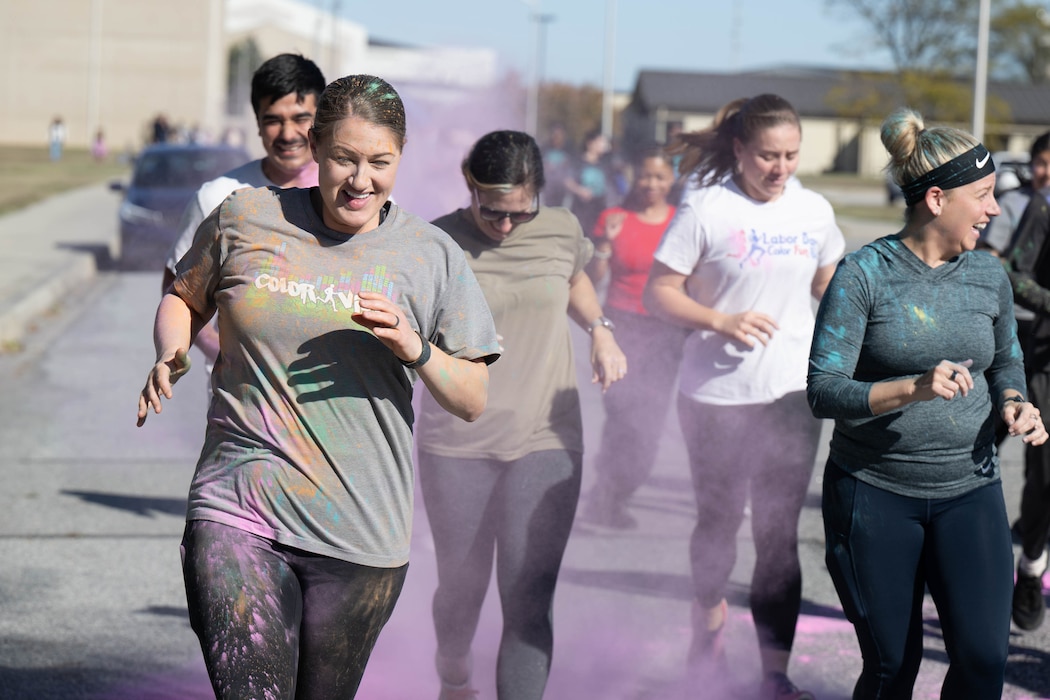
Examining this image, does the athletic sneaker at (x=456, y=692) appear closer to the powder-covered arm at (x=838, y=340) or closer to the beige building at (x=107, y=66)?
the powder-covered arm at (x=838, y=340)

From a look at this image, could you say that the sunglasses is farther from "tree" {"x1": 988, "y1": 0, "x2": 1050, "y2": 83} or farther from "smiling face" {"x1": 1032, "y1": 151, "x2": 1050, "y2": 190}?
"tree" {"x1": 988, "y1": 0, "x2": 1050, "y2": 83}

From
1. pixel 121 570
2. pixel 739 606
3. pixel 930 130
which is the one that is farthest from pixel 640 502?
pixel 930 130

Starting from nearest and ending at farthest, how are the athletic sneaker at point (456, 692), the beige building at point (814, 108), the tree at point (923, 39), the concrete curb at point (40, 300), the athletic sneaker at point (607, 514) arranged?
the athletic sneaker at point (456, 692)
the athletic sneaker at point (607, 514)
the concrete curb at point (40, 300)
the tree at point (923, 39)
the beige building at point (814, 108)

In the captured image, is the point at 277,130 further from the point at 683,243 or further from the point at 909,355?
the point at 909,355

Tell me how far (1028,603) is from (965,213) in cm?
208

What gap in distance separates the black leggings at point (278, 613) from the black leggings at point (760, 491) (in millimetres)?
1548

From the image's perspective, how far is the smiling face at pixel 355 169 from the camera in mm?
2582

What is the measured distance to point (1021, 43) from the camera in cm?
6556

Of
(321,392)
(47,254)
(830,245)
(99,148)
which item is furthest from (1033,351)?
(99,148)

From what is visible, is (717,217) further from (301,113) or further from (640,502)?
(640,502)

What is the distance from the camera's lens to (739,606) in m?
4.91

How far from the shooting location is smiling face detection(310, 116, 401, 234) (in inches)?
102

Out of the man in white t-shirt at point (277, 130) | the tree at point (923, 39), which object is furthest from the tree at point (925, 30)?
the man in white t-shirt at point (277, 130)

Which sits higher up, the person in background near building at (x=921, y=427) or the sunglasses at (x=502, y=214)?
the sunglasses at (x=502, y=214)
